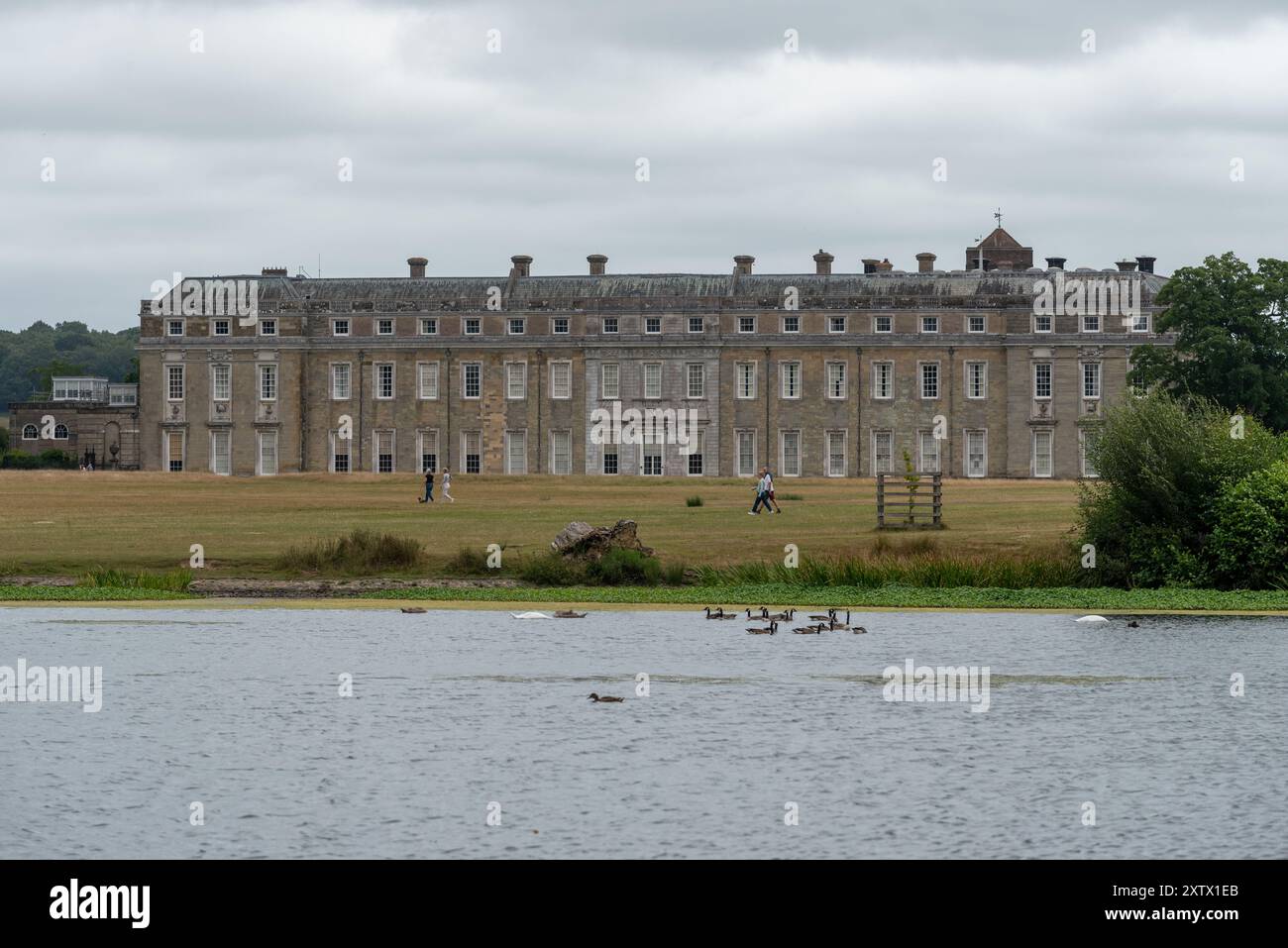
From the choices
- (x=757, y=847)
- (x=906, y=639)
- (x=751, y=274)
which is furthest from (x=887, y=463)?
(x=757, y=847)

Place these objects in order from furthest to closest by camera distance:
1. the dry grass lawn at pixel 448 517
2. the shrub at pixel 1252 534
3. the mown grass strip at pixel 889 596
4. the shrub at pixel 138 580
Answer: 1. the dry grass lawn at pixel 448 517
2. the shrub at pixel 138 580
3. the shrub at pixel 1252 534
4. the mown grass strip at pixel 889 596

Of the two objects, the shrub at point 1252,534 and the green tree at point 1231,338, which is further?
the green tree at point 1231,338

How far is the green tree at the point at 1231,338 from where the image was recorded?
88000mm

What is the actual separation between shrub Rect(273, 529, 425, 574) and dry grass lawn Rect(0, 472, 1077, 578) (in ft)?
2.14

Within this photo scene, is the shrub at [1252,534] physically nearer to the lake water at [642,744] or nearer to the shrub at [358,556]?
the lake water at [642,744]

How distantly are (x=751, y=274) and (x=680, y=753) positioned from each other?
9073 cm

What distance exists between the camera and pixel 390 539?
47344 millimetres

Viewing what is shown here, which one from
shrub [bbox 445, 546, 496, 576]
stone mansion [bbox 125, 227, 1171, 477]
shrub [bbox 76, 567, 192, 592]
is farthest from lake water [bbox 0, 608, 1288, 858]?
stone mansion [bbox 125, 227, 1171, 477]

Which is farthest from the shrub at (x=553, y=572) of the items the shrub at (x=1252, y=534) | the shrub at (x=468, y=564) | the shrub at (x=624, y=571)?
the shrub at (x=1252, y=534)

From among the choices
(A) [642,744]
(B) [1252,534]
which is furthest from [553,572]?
(A) [642,744]

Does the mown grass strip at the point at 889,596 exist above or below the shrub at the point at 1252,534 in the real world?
below

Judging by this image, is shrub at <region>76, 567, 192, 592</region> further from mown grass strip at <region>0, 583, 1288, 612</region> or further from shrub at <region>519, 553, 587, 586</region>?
shrub at <region>519, 553, 587, 586</region>

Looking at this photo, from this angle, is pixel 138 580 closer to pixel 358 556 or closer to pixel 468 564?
A: pixel 358 556

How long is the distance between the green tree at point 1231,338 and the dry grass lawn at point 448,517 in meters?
9.15
